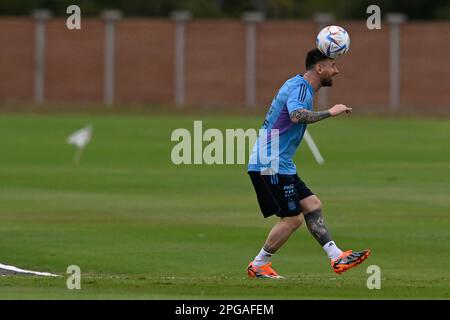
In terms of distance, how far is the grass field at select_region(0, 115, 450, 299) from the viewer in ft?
45.0

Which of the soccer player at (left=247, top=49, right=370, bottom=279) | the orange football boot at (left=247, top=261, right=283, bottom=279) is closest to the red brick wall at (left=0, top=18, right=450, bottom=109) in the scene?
the orange football boot at (left=247, top=261, right=283, bottom=279)

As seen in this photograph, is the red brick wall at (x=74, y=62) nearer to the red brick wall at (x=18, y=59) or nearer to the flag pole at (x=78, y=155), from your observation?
the red brick wall at (x=18, y=59)

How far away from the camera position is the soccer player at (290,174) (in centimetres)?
1421

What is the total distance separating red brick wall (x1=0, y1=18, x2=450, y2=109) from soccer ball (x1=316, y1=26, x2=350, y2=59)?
50.5 metres

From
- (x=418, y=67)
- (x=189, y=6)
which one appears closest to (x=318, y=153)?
(x=418, y=67)

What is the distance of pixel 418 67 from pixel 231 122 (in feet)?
54.9

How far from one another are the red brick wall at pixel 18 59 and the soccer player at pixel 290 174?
175 ft

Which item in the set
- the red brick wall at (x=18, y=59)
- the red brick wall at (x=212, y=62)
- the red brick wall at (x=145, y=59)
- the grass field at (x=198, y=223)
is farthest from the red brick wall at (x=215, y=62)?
the grass field at (x=198, y=223)

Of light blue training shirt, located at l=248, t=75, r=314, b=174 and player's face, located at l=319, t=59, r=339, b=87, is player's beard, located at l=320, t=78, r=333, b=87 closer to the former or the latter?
player's face, located at l=319, t=59, r=339, b=87

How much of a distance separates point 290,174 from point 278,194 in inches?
9.7

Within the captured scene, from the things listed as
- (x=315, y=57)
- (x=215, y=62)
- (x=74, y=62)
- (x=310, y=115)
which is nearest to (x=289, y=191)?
(x=310, y=115)

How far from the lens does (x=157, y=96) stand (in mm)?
66812

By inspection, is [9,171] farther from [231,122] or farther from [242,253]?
[231,122]

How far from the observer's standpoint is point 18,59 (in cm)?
6681
